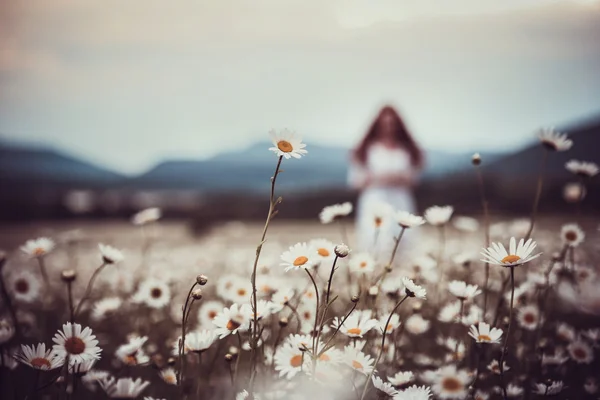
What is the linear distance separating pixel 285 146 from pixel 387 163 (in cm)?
318

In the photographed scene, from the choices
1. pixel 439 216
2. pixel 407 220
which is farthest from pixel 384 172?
pixel 407 220

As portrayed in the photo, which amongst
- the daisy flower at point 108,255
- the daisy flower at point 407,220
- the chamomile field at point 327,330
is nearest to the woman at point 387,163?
the chamomile field at point 327,330

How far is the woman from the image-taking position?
12.6ft

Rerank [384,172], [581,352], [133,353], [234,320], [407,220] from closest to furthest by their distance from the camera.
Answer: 1. [234,320]
2. [133,353]
3. [407,220]
4. [581,352]
5. [384,172]

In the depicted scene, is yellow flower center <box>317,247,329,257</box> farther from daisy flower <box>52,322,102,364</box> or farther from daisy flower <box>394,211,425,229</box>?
daisy flower <box>52,322,102,364</box>

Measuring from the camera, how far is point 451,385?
0.97 meters

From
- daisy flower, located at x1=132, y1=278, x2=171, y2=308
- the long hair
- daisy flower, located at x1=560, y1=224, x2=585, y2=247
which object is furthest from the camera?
the long hair

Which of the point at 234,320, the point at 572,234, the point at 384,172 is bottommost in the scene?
the point at 234,320

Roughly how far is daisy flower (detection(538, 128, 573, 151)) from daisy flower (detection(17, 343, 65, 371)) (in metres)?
1.28

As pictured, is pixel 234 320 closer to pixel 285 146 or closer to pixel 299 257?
pixel 299 257

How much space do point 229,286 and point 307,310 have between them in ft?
0.88

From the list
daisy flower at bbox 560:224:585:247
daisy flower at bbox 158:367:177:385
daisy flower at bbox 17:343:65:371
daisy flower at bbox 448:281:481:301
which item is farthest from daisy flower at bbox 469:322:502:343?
daisy flower at bbox 17:343:65:371

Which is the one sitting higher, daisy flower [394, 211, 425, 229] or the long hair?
the long hair

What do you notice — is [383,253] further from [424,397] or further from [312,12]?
[424,397]
